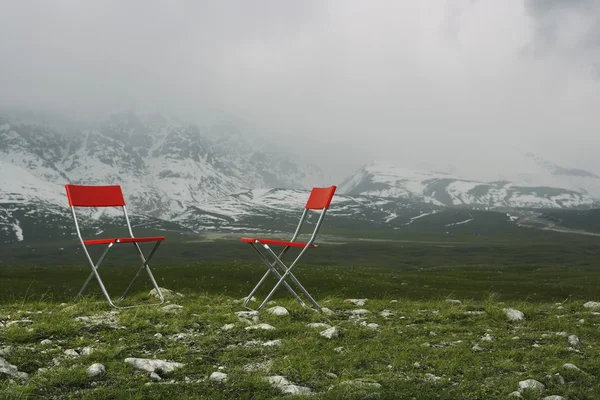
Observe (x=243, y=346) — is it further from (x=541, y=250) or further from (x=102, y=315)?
(x=541, y=250)

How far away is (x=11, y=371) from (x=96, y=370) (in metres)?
0.85

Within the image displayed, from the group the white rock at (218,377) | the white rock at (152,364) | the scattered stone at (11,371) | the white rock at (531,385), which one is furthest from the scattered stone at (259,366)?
the white rock at (531,385)

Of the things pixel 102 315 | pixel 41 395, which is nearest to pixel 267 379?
pixel 41 395

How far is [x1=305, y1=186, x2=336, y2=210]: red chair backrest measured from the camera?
10270mm

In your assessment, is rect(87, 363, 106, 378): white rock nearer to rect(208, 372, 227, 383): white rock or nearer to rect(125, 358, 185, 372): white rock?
rect(125, 358, 185, 372): white rock

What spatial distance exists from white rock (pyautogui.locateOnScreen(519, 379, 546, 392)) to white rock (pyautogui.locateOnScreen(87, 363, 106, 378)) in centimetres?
438

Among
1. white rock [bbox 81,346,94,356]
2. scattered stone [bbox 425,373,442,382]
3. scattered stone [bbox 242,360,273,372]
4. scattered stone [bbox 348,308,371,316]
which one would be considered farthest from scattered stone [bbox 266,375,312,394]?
scattered stone [bbox 348,308,371,316]

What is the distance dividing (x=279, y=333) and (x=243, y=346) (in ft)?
2.86

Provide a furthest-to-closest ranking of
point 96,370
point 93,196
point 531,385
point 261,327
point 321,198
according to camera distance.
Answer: point 93,196 < point 321,198 < point 261,327 < point 96,370 < point 531,385

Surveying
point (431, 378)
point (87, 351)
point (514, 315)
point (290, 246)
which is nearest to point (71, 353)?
point (87, 351)

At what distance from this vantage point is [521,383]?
516cm

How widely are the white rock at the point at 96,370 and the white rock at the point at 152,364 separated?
318mm

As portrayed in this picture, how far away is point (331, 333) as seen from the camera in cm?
726

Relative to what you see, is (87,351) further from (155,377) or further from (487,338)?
(487,338)
